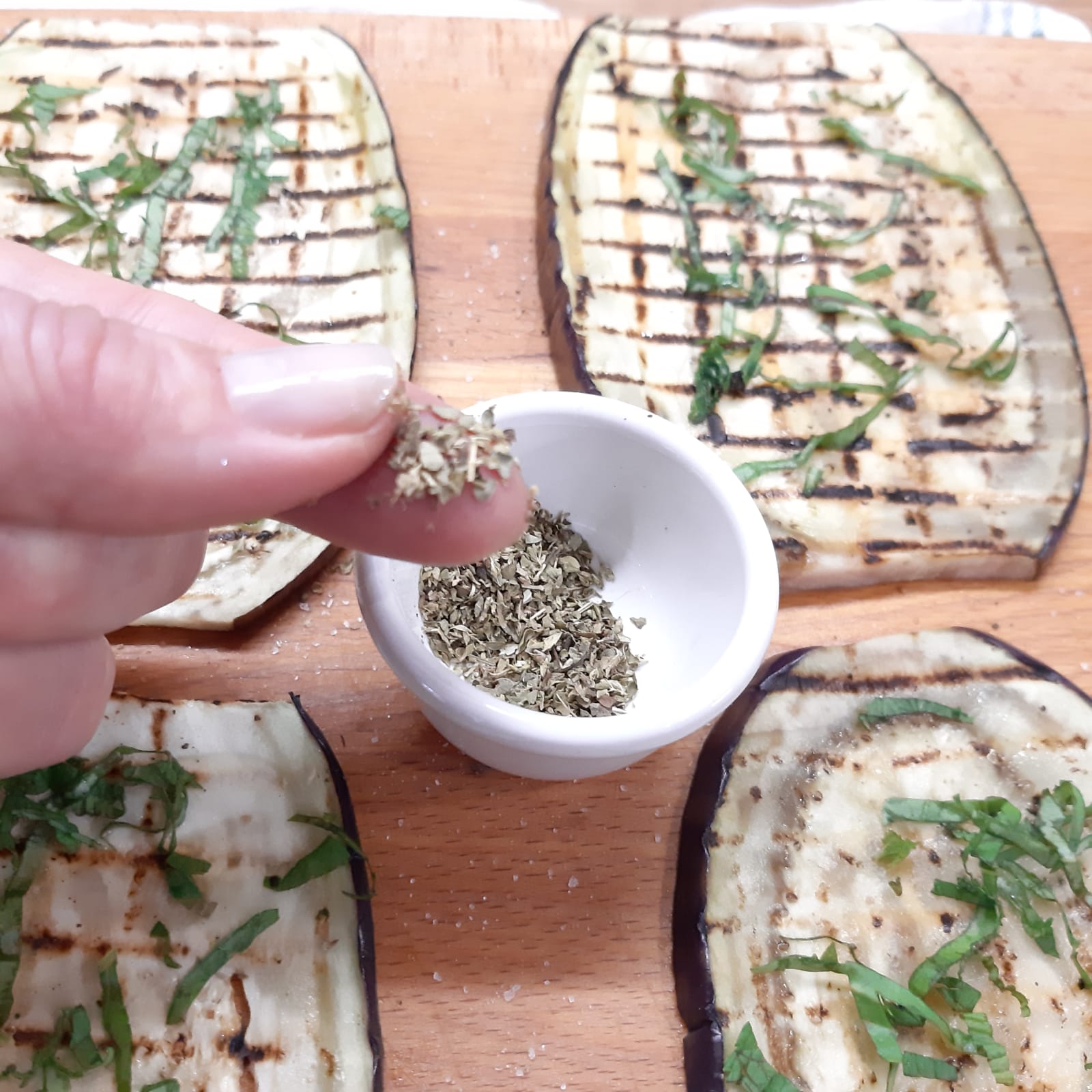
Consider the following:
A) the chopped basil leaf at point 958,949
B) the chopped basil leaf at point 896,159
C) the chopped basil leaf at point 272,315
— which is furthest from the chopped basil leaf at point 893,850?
the chopped basil leaf at point 896,159

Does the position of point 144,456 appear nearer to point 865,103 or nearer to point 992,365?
point 992,365

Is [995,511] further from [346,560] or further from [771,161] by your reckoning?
[346,560]

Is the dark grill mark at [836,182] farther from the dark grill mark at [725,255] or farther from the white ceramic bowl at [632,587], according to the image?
the white ceramic bowl at [632,587]

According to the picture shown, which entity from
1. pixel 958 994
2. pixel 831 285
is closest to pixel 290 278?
pixel 831 285

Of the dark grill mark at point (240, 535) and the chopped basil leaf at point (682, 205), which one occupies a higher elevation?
the chopped basil leaf at point (682, 205)

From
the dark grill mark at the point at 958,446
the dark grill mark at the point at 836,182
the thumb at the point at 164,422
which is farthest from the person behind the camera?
the dark grill mark at the point at 836,182
